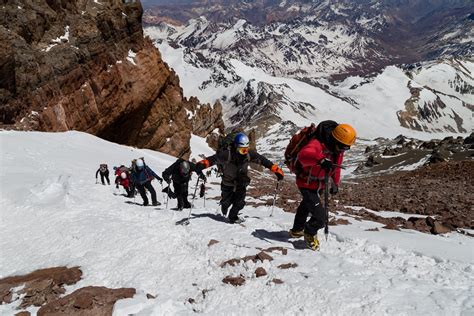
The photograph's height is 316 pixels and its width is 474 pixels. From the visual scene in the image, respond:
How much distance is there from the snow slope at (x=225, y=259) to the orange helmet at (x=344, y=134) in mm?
2508

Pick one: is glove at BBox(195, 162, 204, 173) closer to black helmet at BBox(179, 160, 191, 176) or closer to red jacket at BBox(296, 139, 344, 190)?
black helmet at BBox(179, 160, 191, 176)

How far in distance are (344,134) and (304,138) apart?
1203 millimetres

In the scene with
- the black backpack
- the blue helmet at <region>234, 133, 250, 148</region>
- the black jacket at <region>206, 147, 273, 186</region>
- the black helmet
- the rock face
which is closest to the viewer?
the black backpack

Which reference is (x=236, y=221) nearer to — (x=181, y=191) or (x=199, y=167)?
(x=199, y=167)

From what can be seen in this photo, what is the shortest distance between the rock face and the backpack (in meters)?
34.7

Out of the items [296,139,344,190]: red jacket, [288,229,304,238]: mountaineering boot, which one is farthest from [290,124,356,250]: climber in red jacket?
[288,229,304,238]: mountaineering boot

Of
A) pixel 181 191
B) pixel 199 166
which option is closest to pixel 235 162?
pixel 199 166

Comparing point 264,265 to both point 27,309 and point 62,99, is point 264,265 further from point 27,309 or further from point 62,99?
point 62,99

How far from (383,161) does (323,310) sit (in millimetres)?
101784

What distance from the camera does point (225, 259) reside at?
865cm

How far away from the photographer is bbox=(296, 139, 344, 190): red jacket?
28.7 ft

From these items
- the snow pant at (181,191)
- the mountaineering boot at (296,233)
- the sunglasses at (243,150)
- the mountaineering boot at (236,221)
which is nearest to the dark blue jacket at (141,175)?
the snow pant at (181,191)

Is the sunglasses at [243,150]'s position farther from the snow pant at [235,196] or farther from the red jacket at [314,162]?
the red jacket at [314,162]

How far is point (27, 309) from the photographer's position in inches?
278
